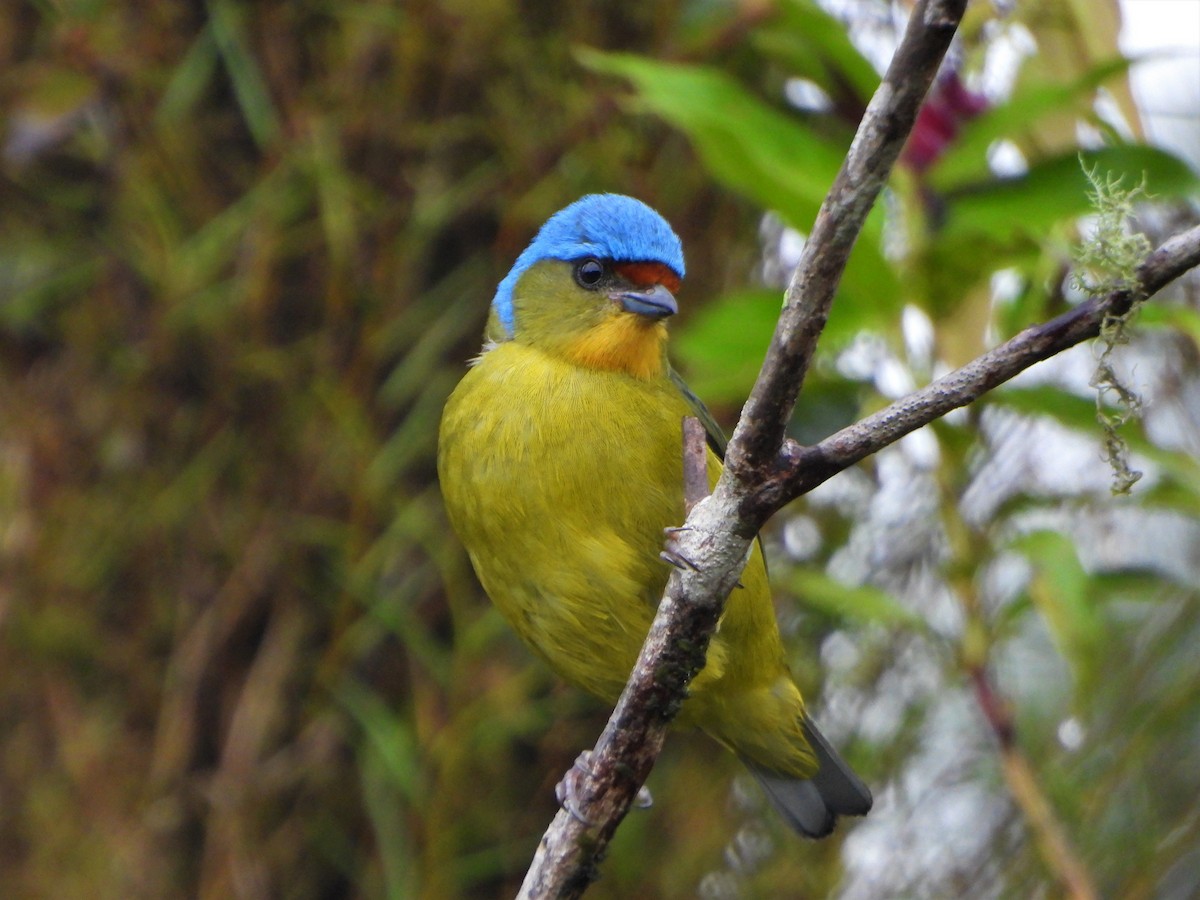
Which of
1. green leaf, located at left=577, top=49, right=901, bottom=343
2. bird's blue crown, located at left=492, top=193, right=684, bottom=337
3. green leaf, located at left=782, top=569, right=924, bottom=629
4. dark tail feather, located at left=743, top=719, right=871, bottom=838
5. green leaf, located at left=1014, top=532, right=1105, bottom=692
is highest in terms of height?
green leaf, located at left=577, top=49, right=901, bottom=343

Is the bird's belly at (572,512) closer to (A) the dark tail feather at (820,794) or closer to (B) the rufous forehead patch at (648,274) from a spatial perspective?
(B) the rufous forehead patch at (648,274)

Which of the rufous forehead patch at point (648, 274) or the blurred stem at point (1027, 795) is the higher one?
the rufous forehead patch at point (648, 274)

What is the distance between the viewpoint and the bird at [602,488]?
219cm

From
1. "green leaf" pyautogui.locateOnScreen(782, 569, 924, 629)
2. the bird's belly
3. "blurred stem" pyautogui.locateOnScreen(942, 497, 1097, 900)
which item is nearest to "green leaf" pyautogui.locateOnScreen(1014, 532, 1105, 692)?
"blurred stem" pyautogui.locateOnScreen(942, 497, 1097, 900)

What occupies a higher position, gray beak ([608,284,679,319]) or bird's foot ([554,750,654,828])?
gray beak ([608,284,679,319])

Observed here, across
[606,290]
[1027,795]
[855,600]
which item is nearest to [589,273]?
[606,290]

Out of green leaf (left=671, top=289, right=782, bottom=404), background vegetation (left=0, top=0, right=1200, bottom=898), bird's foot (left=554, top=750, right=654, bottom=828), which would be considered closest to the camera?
bird's foot (left=554, top=750, right=654, bottom=828)

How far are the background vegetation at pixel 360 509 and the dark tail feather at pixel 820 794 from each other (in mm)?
350

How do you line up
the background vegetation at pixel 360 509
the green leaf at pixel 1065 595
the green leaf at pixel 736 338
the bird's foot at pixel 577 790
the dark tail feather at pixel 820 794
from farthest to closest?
the background vegetation at pixel 360 509 → the dark tail feather at pixel 820 794 → the green leaf at pixel 736 338 → the green leaf at pixel 1065 595 → the bird's foot at pixel 577 790

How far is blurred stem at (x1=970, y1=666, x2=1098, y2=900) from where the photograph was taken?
2184 millimetres

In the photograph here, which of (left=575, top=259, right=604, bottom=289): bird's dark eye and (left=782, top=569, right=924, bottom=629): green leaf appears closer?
(left=782, top=569, right=924, bottom=629): green leaf

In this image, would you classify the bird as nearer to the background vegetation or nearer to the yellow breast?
the yellow breast

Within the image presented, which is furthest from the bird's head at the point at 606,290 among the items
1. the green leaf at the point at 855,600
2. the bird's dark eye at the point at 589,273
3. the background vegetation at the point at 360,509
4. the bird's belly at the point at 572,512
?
the green leaf at the point at 855,600

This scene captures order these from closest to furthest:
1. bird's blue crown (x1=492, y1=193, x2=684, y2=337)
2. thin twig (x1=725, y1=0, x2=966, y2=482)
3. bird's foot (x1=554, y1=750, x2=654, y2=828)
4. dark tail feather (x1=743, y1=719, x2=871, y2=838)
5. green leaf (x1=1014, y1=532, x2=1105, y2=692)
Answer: thin twig (x1=725, y1=0, x2=966, y2=482) → bird's foot (x1=554, y1=750, x2=654, y2=828) → green leaf (x1=1014, y1=532, x2=1105, y2=692) → bird's blue crown (x1=492, y1=193, x2=684, y2=337) → dark tail feather (x1=743, y1=719, x2=871, y2=838)
